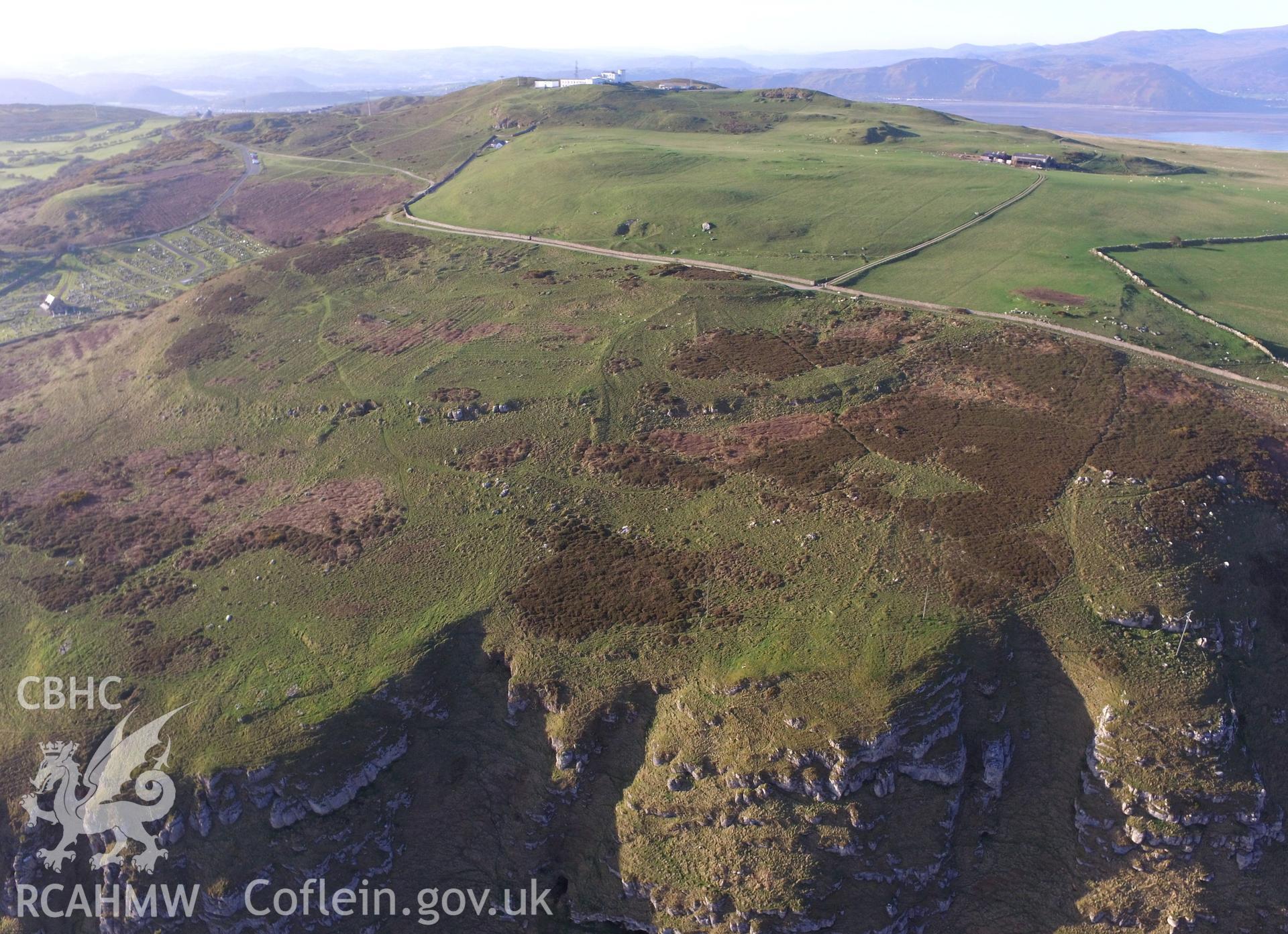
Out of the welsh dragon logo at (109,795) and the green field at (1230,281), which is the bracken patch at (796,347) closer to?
the green field at (1230,281)

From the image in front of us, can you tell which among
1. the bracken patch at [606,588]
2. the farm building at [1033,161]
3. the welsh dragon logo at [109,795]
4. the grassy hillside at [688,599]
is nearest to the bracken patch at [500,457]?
the grassy hillside at [688,599]

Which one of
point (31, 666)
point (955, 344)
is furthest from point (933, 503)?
point (31, 666)

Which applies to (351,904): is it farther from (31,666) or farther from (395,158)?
(395,158)

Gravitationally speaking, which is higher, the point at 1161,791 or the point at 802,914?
the point at 1161,791

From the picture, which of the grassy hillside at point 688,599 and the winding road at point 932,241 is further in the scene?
the winding road at point 932,241

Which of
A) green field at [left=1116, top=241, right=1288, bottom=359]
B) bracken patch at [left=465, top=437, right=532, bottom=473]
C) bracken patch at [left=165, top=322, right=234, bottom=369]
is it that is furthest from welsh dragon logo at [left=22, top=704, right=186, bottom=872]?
green field at [left=1116, top=241, right=1288, bottom=359]

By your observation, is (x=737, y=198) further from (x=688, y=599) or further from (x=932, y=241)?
(x=688, y=599)
